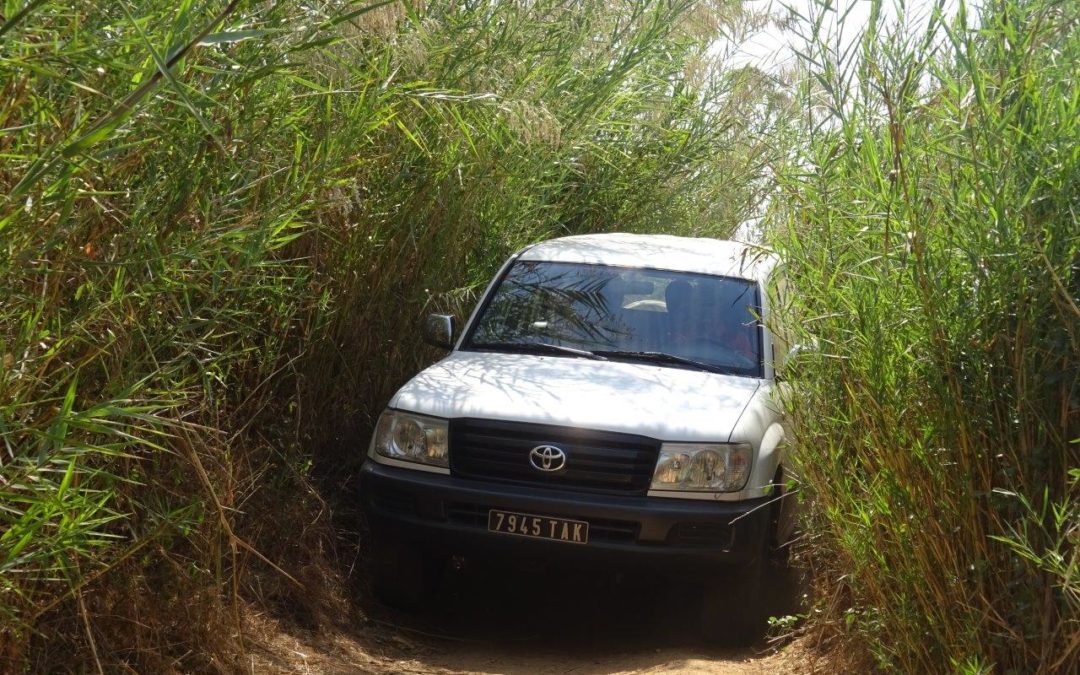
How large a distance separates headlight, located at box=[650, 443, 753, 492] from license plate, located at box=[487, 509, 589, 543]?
340 millimetres

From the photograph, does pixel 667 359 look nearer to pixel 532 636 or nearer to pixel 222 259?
pixel 532 636

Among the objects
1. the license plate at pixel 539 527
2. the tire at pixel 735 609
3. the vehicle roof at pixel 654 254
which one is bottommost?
the tire at pixel 735 609

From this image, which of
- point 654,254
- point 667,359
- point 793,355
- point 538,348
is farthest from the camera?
point 654,254

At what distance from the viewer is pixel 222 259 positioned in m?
3.88

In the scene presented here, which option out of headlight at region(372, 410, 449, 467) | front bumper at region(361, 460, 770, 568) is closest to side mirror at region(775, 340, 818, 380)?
front bumper at region(361, 460, 770, 568)

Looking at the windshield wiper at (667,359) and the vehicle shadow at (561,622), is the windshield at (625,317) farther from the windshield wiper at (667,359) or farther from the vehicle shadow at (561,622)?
the vehicle shadow at (561,622)

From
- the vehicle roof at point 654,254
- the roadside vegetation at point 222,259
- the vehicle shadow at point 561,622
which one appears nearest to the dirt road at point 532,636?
the vehicle shadow at point 561,622

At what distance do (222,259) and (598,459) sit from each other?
1943 mm

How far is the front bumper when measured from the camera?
520cm

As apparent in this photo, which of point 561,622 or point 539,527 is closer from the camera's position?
point 539,527

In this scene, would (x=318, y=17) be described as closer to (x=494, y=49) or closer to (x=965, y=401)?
(x=494, y=49)

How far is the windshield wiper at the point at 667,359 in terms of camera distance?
5980 mm

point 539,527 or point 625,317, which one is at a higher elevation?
point 625,317

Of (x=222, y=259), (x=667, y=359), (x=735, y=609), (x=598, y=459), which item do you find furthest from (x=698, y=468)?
(x=222, y=259)
